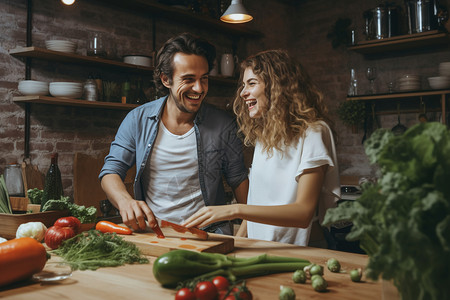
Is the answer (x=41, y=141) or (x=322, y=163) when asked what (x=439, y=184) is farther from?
(x=41, y=141)

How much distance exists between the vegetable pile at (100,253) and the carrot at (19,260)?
0.13 meters

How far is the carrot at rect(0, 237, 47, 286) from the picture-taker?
1096mm

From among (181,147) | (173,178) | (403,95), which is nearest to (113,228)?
(173,178)

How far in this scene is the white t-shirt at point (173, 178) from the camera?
222cm

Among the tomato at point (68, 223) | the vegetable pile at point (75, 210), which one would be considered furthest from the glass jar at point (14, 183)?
the tomato at point (68, 223)

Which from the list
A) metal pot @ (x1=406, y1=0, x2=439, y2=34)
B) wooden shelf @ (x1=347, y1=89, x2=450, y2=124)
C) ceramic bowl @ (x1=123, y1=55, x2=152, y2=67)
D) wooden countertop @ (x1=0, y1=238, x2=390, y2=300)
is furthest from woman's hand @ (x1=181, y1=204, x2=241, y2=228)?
metal pot @ (x1=406, y1=0, x2=439, y2=34)

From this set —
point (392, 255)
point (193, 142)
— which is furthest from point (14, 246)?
point (193, 142)

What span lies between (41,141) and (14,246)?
2377 mm

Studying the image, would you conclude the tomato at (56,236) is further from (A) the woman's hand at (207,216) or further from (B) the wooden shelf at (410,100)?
(B) the wooden shelf at (410,100)

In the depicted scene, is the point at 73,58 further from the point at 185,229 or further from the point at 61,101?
the point at 185,229

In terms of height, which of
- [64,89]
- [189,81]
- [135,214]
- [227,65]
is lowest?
[135,214]

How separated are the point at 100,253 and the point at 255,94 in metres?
1.02

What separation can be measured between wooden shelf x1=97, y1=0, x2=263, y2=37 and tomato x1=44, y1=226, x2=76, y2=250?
280 cm

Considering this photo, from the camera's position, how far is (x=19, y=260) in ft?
3.66
